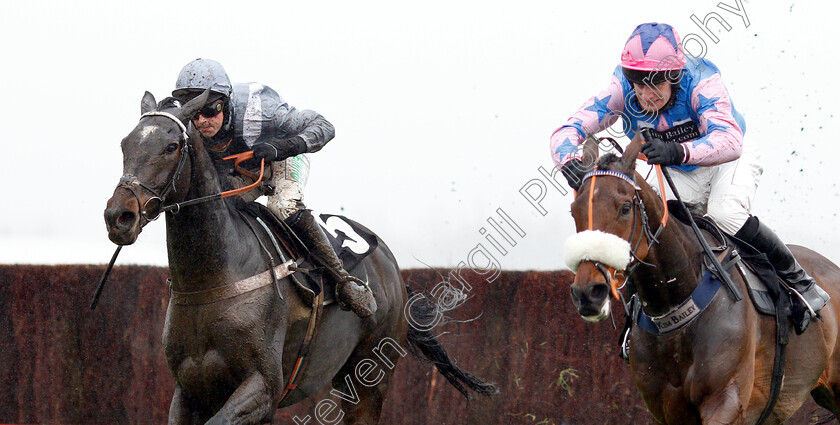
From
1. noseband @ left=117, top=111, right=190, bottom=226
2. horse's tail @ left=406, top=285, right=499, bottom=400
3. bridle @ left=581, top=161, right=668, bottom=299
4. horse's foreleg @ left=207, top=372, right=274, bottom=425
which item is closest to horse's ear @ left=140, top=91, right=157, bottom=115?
noseband @ left=117, top=111, right=190, bottom=226

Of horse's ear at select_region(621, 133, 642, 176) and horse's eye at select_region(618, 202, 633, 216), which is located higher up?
horse's ear at select_region(621, 133, 642, 176)

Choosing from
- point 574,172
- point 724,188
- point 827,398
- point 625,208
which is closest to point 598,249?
point 625,208

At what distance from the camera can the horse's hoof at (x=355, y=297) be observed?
488 centimetres

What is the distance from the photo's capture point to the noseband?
3.61m

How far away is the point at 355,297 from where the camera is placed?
4902 mm

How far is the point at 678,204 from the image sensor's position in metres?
4.23

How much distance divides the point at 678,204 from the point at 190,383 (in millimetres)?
2427

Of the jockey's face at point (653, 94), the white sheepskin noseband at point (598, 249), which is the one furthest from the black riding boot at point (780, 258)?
the white sheepskin noseband at point (598, 249)

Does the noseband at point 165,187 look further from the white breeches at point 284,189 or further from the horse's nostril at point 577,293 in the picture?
the horse's nostril at point 577,293

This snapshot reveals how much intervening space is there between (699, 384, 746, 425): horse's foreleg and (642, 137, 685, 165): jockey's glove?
101 cm

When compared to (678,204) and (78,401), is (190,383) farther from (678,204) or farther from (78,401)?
(78,401)

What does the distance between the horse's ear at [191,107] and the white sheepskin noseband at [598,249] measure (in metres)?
1.80

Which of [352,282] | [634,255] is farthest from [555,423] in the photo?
[634,255]

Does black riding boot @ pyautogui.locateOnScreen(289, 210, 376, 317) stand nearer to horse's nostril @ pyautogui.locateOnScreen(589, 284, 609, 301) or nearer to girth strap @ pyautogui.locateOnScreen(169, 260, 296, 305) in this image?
girth strap @ pyautogui.locateOnScreen(169, 260, 296, 305)
